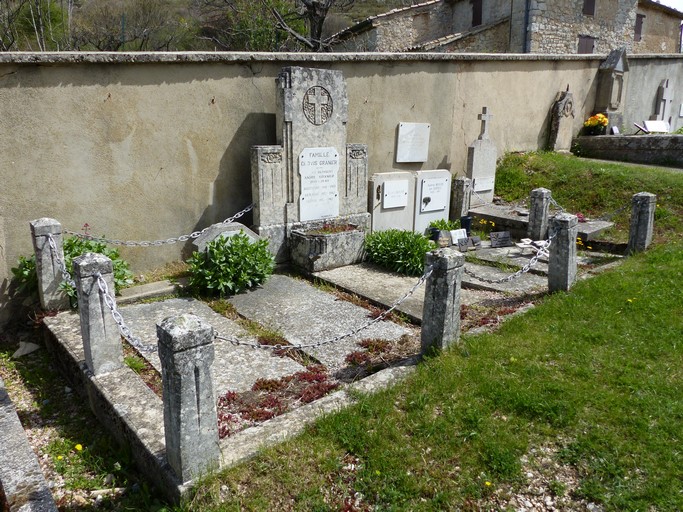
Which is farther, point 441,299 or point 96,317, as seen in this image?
point 441,299

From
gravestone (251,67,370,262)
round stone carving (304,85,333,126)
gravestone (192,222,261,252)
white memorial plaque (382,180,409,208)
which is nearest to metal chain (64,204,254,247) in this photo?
gravestone (192,222,261,252)

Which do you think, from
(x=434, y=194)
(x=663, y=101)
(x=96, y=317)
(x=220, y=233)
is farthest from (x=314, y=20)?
(x=96, y=317)

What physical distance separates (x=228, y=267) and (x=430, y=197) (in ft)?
13.5

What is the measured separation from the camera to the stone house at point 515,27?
17734mm

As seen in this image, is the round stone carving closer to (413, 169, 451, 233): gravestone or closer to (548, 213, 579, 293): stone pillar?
(413, 169, 451, 233): gravestone

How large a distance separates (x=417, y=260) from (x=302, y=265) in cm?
150

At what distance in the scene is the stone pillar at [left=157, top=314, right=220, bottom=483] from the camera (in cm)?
290

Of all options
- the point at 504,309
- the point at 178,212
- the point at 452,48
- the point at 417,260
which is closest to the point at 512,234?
the point at 417,260

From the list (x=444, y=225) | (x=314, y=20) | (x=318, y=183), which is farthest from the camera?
(x=314, y=20)

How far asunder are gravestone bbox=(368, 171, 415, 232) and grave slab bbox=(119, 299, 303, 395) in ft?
11.3

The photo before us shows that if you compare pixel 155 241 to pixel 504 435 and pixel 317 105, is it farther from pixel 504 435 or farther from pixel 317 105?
pixel 504 435

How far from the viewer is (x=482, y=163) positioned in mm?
10141

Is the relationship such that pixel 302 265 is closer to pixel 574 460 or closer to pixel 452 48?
pixel 574 460

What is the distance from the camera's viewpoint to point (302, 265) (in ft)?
23.9
